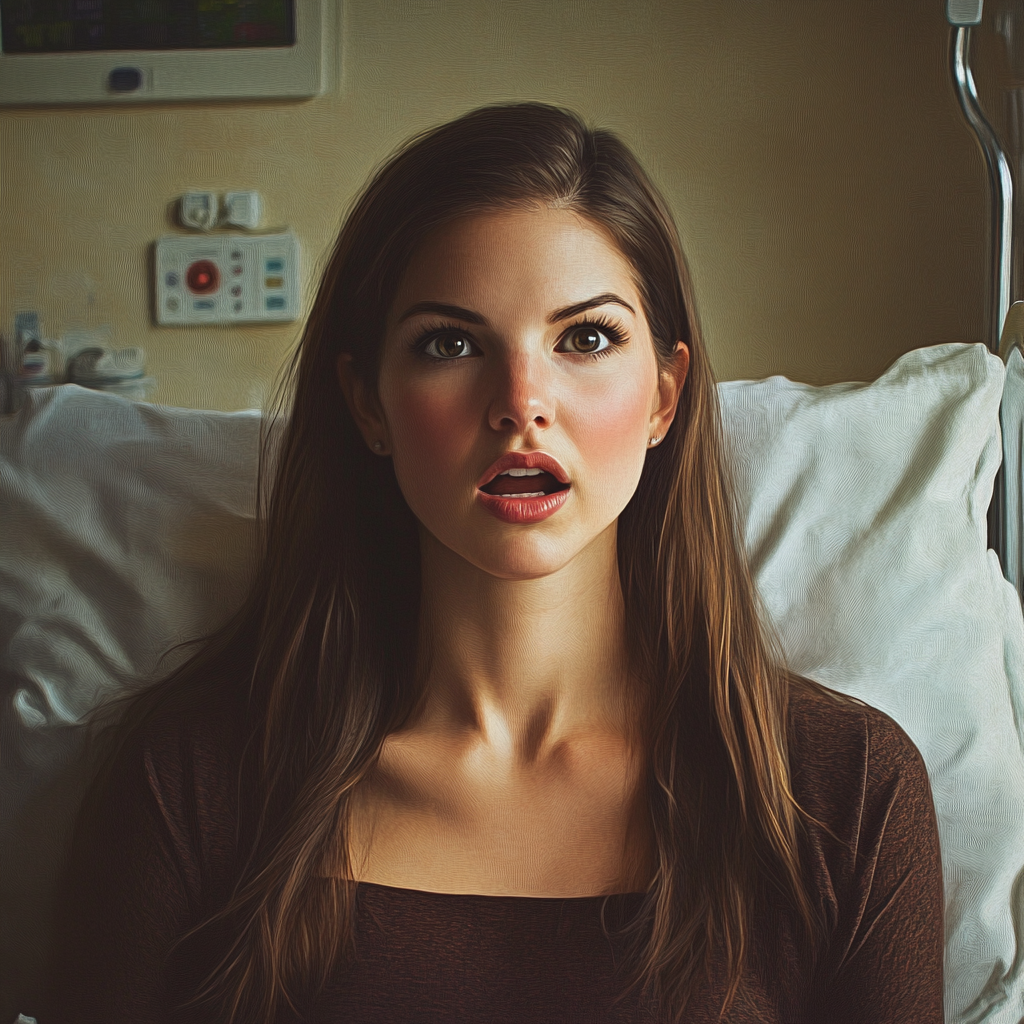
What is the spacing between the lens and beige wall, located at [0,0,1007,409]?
0.70m

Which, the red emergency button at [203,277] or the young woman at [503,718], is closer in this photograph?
the young woman at [503,718]

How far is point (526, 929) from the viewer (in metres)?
0.63

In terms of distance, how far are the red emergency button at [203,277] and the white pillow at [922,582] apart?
38cm

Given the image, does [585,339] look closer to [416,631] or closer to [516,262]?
[516,262]

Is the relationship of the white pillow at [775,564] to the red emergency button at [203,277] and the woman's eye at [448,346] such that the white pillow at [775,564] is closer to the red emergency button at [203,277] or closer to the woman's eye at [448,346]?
the red emergency button at [203,277]

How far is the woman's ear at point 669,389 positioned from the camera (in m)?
0.67

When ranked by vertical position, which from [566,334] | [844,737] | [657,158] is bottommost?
[844,737]

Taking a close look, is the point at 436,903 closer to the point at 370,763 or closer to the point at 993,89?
the point at 370,763

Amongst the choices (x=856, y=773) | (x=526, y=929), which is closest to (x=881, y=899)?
(x=856, y=773)

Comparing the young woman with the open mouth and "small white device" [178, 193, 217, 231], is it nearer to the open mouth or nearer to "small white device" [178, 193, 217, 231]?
the open mouth

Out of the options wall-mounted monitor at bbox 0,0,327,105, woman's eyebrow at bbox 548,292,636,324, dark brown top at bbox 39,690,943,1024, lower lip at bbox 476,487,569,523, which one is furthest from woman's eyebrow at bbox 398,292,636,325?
dark brown top at bbox 39,690,943,1024

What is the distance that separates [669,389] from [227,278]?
332 millimetres

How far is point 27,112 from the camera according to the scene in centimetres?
72

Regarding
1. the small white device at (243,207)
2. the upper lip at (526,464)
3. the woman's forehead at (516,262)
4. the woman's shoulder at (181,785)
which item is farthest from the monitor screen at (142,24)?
the woman's shoulder at (181,785)
